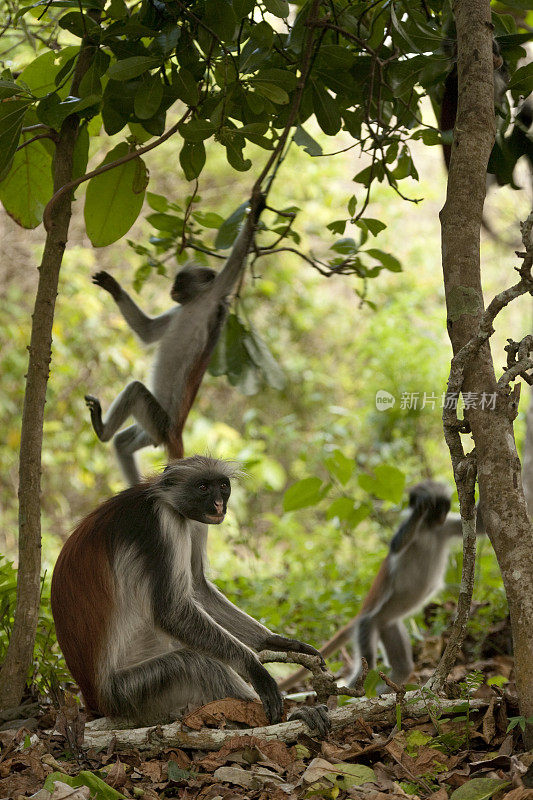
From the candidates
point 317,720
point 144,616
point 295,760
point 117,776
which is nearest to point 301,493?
point 144,616

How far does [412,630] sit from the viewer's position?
222 inches

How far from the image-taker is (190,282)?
5.48 meters

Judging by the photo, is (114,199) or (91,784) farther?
(114,199)

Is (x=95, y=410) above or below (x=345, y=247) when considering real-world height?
below

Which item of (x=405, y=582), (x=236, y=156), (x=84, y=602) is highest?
(x=236, y=156)

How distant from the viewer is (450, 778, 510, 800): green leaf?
6.62ft

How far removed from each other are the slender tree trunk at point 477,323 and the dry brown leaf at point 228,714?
39.5 inches

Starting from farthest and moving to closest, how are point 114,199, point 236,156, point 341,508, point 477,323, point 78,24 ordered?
point 341,508, point 114,199, point 236,156, point 78,24, point 477,323

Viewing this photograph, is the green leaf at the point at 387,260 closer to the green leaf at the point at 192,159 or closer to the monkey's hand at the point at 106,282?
the green leaf at the point at 192,159

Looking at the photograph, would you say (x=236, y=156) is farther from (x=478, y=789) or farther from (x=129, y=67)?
(x=478, y=789)

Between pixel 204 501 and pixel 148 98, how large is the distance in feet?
4.77

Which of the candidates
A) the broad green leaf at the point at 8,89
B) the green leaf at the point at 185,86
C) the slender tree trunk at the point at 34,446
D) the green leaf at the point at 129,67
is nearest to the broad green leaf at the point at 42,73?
the slender tree trunk at the point at 34,446

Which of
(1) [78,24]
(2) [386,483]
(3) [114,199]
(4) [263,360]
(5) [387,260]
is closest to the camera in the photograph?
(1) [78,24]

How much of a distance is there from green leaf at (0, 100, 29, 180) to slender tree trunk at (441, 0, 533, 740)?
1456 millimetres
